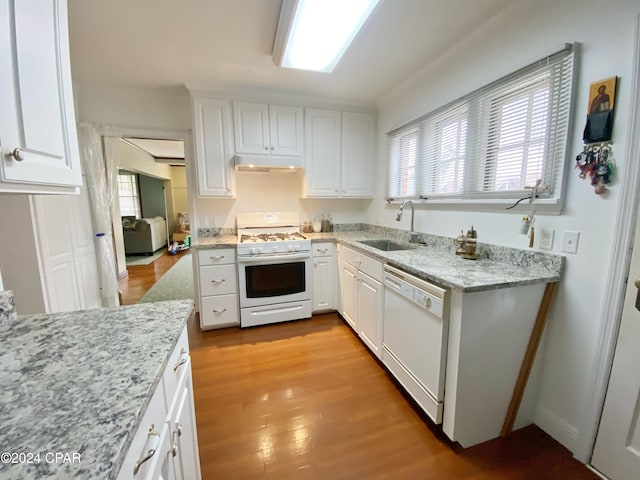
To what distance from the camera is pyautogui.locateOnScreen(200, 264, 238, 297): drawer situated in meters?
2.62

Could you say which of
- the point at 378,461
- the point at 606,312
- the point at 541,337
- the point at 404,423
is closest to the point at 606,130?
the point at 606,312

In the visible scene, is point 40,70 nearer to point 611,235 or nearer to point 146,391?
point 146,391

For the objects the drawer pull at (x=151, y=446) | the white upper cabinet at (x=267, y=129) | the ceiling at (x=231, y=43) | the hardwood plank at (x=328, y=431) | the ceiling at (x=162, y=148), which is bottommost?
the hardwood plank at (x=328, y=431)

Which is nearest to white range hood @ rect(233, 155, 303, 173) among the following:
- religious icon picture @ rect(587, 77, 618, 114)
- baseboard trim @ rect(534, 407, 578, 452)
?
religious icon picture @ rect(587, 77, 618, 114)

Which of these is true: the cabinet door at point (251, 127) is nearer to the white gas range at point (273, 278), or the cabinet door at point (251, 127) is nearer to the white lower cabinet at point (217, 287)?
the white gas range at point (273, 278)

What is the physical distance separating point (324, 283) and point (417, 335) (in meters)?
1.46

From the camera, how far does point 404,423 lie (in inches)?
62.4

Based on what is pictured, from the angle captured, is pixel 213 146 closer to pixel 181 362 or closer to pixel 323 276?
pixel 323 276

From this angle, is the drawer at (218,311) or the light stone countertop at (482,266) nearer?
the light stone countertop at (482,266)

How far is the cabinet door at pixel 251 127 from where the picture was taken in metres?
2.73

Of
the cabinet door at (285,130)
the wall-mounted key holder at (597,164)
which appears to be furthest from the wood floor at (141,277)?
the wall-mounted key holder at (597,164)

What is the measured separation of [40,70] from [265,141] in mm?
2135

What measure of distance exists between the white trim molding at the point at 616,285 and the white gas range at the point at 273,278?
2.14m

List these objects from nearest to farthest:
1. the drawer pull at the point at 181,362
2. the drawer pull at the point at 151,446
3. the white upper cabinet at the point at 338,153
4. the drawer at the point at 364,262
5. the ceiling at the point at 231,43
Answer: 1. the drawer pull at the point at 151,446
2. the drawer pull at the point at 181,362
3. the ceiling at the point at 231,43
4. the drawer at the point at 364,262
5. the white upper cabinet at the point at 338,153
